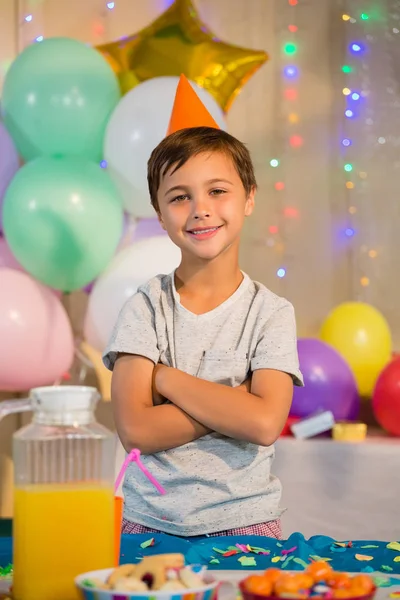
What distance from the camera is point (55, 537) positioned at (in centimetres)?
80

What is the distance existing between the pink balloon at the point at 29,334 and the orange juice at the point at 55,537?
5.93 feet

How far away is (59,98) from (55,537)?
2.05m

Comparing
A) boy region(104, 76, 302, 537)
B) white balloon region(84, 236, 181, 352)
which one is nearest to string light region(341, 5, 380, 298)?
white balloon region(84, 236, 181, 352)

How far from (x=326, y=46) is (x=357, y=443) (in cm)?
158

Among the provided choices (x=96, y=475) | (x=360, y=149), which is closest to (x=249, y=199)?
(x=96, y=475)

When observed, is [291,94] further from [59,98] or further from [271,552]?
[271,552]

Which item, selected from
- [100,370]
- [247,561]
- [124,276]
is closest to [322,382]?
[124,276]

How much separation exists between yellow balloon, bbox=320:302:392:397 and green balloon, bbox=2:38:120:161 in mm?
991

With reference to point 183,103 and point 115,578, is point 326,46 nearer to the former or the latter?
point 183,103

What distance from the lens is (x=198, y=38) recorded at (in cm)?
288

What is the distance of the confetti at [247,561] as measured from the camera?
99 centimetres

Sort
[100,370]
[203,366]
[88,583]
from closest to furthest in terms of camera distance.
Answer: [88,583], [203,366], [100,370]

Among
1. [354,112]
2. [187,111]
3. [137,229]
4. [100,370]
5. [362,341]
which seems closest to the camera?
[187,111]

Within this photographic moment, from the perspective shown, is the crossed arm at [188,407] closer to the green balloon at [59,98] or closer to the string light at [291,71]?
the green balloon at [59,98]
